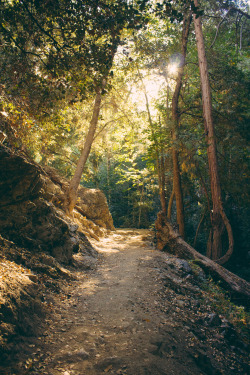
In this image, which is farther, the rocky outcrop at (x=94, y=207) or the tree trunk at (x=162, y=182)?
the rocky outcrop at (x=94, y=207)

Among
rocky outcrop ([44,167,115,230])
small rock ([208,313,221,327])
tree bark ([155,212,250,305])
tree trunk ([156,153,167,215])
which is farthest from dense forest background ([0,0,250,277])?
small rock ([208,313,221,327])

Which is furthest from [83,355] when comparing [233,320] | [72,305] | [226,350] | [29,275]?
[233,320]

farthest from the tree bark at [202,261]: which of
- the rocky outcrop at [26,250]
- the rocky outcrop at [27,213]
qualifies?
the rocky outcrop at [27,213]

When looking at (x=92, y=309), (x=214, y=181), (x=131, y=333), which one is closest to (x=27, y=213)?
(x=92, y=309)

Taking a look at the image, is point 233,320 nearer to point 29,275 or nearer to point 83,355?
point 83,355

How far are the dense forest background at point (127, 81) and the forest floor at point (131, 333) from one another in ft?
12.5

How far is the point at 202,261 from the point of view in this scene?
7793mm

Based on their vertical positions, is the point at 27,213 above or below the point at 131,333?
above

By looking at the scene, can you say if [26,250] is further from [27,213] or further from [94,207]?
[94,207]

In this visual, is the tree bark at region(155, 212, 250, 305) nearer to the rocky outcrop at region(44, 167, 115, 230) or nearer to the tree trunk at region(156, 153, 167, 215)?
the tree trunk at region(156, 153, 167, 215)

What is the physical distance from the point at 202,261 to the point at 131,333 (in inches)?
219

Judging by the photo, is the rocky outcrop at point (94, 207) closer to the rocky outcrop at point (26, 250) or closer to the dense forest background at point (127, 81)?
the dense forest background at point (127, 81)

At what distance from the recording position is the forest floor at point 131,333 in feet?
7.72

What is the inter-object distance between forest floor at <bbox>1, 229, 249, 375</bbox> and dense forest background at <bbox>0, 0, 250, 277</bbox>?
3.82 metres
